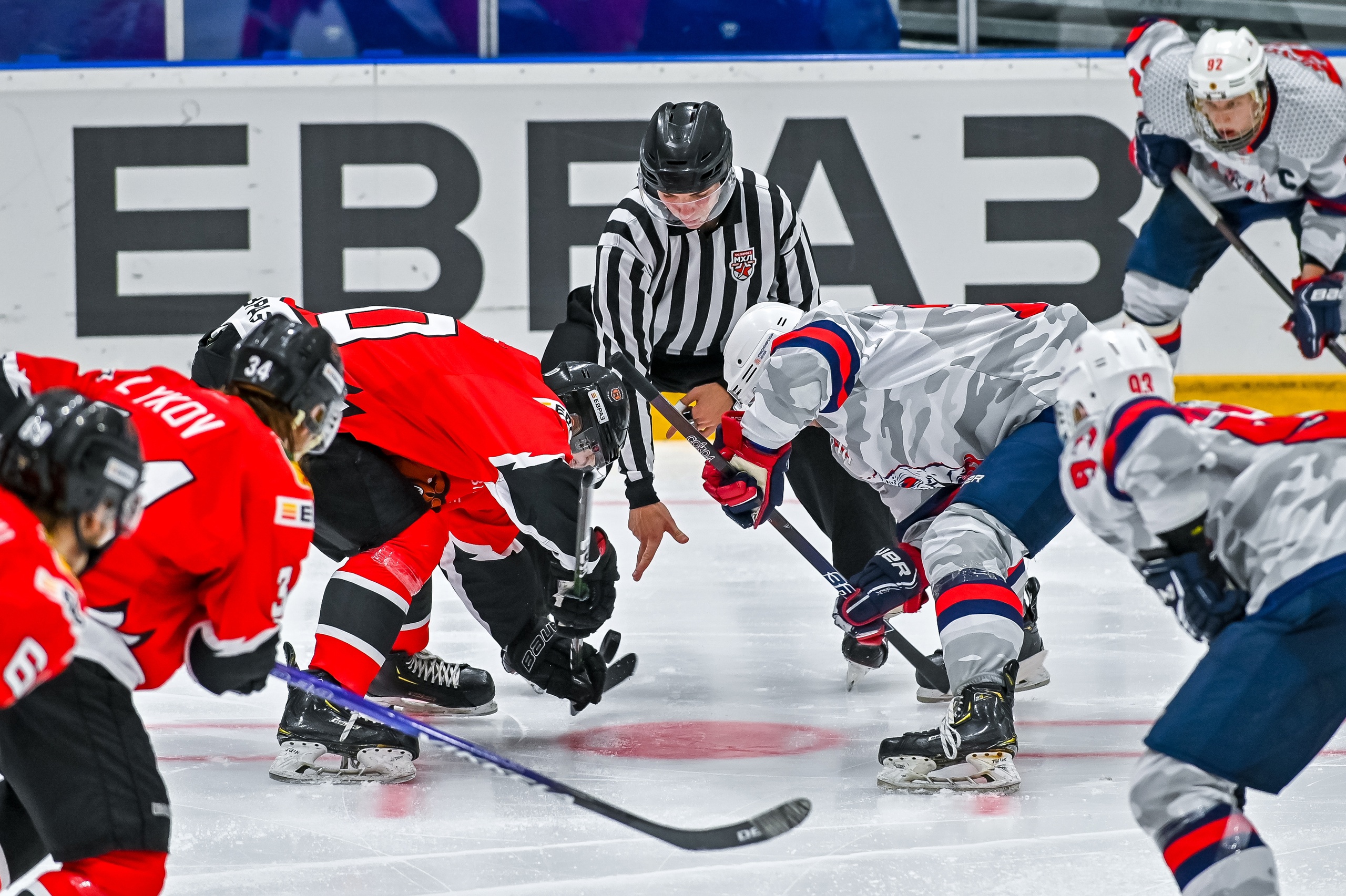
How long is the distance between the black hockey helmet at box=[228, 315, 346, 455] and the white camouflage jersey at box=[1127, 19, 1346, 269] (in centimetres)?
251

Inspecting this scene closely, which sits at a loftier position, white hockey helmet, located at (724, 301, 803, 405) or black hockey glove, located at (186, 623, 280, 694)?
white hockey helmet, located at (724, 301, 803, 405)

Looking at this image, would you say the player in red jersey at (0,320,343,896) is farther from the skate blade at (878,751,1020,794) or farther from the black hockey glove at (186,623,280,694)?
the skate blade at (878,751,1020,794)

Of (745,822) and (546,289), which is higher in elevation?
(546,289)

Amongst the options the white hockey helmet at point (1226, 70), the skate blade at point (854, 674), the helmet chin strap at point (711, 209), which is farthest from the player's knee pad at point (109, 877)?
the white hockey helmet at point (1226, 70)

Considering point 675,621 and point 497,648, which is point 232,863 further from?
point 675,621

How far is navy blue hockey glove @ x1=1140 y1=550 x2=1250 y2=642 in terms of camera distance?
1.93 meters

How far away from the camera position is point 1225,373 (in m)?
6.34

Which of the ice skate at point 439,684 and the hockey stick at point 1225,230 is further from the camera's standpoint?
the hockey stick at point 1225,230

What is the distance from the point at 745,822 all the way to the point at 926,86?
4.69 meters

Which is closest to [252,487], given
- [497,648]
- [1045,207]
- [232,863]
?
[232,863]

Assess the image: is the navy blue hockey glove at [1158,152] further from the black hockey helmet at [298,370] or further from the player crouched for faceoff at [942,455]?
the black hockey helmet at [298,370]

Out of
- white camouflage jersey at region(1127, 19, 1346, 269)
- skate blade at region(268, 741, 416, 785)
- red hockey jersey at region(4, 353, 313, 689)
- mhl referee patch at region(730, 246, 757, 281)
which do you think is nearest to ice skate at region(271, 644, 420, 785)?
skate blade at region(268, 741, 416, 785)

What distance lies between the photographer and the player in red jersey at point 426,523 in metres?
2.96

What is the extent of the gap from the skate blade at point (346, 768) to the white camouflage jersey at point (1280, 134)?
8.35 feet
